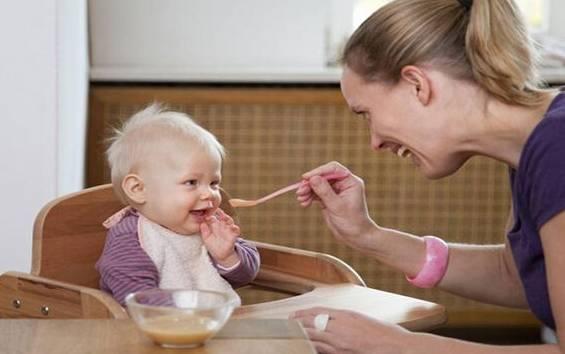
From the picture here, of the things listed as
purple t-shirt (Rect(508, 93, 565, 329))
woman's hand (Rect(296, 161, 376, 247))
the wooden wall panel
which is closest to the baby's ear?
woman's hand (Rect(296, 161, 376, 247))

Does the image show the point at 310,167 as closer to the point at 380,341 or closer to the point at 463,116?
Answer: the point at 463,116

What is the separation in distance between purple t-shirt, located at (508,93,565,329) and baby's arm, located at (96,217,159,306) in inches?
23.9

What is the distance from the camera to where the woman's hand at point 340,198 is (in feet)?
7.04

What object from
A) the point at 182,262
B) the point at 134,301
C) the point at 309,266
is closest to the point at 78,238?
the point at 182,262

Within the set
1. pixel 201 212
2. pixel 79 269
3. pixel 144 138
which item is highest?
pixel 144 138

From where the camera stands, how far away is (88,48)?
358 centimetres

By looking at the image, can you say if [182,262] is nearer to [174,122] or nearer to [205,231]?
[205,231]

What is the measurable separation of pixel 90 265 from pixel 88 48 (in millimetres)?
1426

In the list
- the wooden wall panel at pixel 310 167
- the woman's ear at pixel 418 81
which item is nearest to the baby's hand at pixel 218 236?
the woman's ear at pixel 418 81

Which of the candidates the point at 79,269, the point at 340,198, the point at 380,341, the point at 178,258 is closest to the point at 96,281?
the point at 79,269

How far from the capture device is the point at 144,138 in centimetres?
215

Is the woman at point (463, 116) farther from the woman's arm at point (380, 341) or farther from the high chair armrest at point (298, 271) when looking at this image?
the high chair armrest at point (298, 271)

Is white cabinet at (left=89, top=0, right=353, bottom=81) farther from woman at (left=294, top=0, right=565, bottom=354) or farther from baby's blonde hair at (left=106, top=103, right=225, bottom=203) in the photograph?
woman at (left=294, top=0, right=565, bottom=354)

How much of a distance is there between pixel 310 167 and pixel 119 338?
2.16 m
